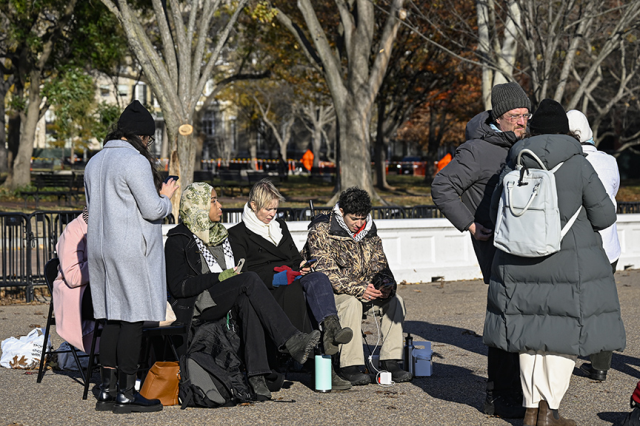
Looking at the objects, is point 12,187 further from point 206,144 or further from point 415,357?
point 206,144

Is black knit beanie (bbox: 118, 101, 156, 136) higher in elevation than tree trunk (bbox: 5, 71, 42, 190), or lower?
lower

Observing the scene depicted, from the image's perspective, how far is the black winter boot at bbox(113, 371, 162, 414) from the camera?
17.8 feet

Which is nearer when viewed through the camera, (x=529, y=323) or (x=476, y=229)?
(x=529, y=323)

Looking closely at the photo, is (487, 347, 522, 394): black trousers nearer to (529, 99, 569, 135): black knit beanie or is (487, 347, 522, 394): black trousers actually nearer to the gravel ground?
the gravel ground

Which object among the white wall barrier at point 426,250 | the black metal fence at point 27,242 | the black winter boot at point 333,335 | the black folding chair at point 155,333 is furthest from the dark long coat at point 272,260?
the white wall barrier at point 426,250

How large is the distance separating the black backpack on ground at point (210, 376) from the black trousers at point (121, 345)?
1.19 feet

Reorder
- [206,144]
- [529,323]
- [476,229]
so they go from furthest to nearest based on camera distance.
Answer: [206,144] < [476,229] < [529,323]

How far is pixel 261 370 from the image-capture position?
19.0ft

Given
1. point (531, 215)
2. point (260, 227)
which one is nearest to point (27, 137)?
point (260, 227)

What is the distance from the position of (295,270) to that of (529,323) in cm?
236

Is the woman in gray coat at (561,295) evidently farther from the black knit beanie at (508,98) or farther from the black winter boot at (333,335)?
the black winter boot at (333,335)

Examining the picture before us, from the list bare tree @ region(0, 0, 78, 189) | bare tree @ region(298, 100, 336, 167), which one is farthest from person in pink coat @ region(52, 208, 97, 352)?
bare tree @ region(298, 100, 336, 167)

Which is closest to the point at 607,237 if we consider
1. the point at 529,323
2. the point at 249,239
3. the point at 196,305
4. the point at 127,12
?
the point at 529,323

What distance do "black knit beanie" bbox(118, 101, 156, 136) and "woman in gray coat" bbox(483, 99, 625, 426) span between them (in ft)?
7.94
